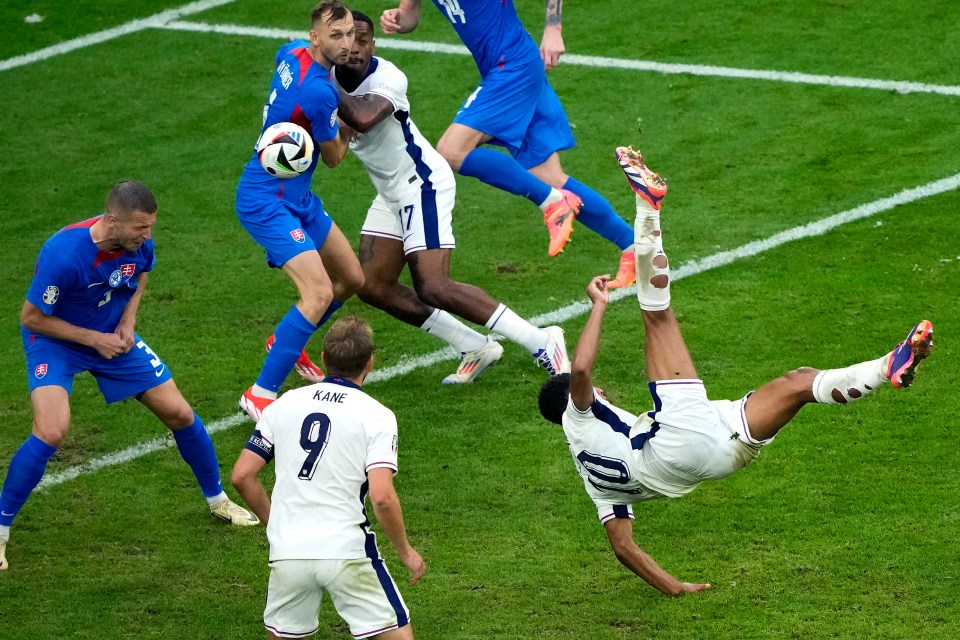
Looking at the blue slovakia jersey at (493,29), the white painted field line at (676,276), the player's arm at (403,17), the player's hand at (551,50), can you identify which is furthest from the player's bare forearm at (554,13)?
the white painted field line at (676,276)

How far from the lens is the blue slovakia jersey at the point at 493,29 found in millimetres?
8906

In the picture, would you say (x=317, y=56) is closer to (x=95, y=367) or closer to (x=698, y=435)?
(x=95, y=367)

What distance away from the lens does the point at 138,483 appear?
23.9 ft

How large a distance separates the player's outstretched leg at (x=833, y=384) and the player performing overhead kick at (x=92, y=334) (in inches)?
108

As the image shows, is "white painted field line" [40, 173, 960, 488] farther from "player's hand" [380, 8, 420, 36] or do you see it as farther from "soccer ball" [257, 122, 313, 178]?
"player's hand" [380, 8, 420, 36]

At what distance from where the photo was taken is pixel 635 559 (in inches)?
234

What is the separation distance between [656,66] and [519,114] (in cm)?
354

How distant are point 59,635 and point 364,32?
12.0ft

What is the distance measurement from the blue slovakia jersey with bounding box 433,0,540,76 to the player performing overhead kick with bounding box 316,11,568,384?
3.60 feet

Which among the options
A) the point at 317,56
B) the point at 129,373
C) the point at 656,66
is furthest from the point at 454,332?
the point at 656,66

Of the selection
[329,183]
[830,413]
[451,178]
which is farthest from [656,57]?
[830,413]

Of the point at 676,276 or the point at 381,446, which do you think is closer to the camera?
the point at 381,446

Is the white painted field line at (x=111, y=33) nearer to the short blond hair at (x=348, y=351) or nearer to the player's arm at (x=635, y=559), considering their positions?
the short blond hair at (x=348, y=351)

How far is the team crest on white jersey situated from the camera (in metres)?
6.28
